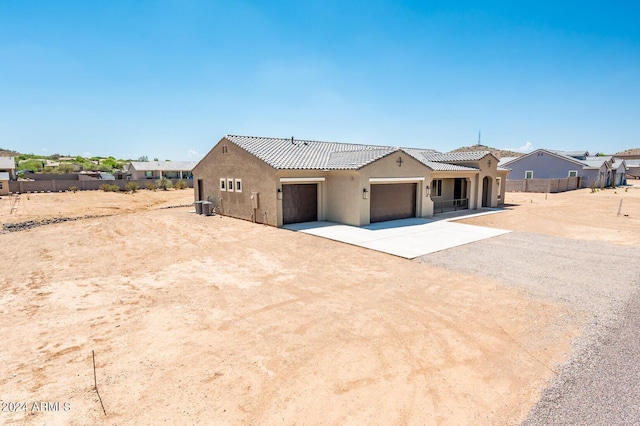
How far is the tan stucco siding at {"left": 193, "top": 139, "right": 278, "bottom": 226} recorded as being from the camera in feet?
58.8

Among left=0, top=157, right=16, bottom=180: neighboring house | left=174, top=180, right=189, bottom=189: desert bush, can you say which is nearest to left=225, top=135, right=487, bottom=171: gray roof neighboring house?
left=174, top=180, right=189, bottom=189: desert bush

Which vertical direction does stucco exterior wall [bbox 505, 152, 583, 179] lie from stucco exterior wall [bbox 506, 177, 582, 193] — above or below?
above

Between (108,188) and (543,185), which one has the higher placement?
(543,185)

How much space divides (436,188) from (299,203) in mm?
11013

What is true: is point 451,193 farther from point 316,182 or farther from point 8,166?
point 8,166

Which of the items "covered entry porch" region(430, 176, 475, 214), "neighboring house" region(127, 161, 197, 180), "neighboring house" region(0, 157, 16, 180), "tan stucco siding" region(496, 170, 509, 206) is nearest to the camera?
"covered entry porch" region(430, 176, 475, 214)

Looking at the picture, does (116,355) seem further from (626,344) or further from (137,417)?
(626,344)

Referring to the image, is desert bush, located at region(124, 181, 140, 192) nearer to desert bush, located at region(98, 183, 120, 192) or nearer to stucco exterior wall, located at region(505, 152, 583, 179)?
desert bush, located at region(98, 183, 120, 192)

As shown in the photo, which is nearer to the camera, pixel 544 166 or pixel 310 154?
pixel 310 154

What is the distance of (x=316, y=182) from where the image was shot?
1889 centimetres

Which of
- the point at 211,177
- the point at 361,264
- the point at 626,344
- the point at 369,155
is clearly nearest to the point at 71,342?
the point at 361,264

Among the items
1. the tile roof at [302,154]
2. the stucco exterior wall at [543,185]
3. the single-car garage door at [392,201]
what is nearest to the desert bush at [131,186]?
the tile roof at [302,154]

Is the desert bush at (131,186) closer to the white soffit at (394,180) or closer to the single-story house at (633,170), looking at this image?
the white soffit at (394,180)

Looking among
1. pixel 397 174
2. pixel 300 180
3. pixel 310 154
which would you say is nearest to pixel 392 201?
pixel 397 174
